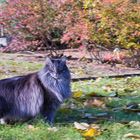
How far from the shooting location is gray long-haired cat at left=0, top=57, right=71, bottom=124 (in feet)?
19.5

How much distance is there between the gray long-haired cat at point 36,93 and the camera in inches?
234

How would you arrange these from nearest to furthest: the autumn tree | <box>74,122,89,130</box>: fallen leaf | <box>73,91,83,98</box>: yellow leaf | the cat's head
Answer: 1. <box>74,122,89,130</box>: fallen leaf
2. the cat's head
3. <box>73,91,83,98</box>: yellow leaf
4. the autumn tree

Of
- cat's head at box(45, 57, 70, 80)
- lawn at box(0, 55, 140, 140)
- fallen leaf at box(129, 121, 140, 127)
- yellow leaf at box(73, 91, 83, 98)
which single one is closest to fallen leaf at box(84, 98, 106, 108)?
lawn at box(0, 55, 140, 140)

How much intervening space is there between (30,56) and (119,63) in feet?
10.2

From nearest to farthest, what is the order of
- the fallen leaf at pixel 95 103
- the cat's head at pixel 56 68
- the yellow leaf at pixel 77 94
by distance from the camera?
the cat's head at pixel 56 68 → the fallen leaf at pixel 95 103 → the yellow leaf at pixel 77 94

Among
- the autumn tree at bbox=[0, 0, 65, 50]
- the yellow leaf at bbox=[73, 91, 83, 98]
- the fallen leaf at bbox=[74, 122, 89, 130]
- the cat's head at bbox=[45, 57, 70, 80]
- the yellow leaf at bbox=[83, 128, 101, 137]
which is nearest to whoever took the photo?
the yellow leaf at bbox=[83, 128, 101, 137]

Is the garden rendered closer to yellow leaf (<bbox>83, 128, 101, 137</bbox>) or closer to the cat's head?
yellow leaf (<bbox>83, 128, 101, 137</bbox>)

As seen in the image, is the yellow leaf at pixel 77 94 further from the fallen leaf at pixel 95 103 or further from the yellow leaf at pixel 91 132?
the yellow leaf at pixel 91 132

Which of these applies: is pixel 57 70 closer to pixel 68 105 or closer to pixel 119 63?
pixel 68 105

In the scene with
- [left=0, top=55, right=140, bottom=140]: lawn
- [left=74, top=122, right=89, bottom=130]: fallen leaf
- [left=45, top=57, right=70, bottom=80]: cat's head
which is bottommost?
[left=0, top=55, right=140, bottom=140]: lawn

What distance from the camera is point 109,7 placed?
13250mm

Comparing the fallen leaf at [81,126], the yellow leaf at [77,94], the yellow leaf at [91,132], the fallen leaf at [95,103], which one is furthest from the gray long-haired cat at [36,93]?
the yellow leaf at [77,94]

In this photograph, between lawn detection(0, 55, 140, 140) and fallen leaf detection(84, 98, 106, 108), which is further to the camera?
fallen leaf detection(84, 98, 106, 108)

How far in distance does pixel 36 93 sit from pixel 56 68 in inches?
15.1
